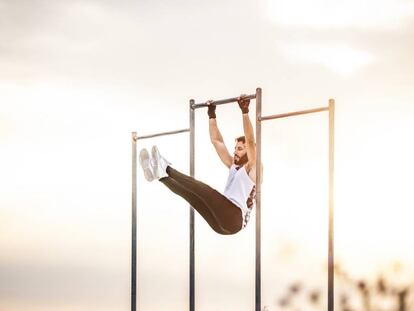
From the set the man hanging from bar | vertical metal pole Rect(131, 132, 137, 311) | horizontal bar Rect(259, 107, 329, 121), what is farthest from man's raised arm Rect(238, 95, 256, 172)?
vertical metal pole Rect(131, 132, 137, 311)

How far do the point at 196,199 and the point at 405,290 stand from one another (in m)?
Result: 6.72

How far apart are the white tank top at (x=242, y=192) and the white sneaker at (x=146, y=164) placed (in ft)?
2.35

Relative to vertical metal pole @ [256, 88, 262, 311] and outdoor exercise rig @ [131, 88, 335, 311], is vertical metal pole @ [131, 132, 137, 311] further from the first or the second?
vertical metal pole @ [256, 88, 262, 311]

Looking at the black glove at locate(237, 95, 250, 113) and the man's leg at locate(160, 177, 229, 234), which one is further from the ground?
the black glove at locate(237, 95, 250, 113)

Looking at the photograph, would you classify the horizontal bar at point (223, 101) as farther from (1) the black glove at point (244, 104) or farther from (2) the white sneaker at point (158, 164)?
(2) the white sneaker at point (158, 164)

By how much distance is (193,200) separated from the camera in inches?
292

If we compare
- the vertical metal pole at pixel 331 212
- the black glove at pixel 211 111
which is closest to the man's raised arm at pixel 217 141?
the black glove at pixel 211 111

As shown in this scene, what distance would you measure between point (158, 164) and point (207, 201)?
22.3 inches

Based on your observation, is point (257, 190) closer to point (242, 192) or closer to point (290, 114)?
point (242, 192)

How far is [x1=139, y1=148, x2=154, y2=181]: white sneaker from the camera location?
753 cm

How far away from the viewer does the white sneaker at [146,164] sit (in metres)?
7.53

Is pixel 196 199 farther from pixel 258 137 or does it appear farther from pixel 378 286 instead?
pixel 378 286

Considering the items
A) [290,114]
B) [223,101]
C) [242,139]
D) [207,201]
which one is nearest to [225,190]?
[207,201]

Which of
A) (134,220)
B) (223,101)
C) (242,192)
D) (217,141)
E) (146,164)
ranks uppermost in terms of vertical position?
(223,101)
